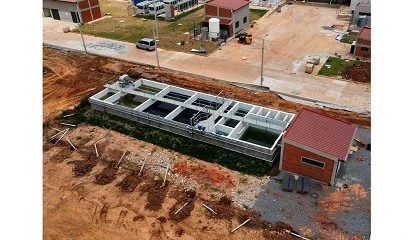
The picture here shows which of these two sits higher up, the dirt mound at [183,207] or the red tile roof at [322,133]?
the red tile roof at [322,133]

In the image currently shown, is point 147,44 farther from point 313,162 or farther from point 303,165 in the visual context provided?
point 313,162

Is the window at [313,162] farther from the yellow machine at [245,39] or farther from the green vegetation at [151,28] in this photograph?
the yellow machine at [245,39]

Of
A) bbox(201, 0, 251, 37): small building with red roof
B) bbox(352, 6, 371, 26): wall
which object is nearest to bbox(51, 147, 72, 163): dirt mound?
bbox(201, 0, 251, 37): small building with red roof

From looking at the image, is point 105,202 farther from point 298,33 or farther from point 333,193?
point 298,33

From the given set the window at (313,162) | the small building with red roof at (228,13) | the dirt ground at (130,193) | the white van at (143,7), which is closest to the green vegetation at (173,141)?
the dirt ground at (130,193)

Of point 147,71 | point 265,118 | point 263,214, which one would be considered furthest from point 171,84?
point 263,214

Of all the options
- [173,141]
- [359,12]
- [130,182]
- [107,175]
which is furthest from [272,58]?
[107,175]

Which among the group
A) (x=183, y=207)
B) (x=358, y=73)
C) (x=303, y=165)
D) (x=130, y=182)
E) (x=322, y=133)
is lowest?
(x=183, y=207)
